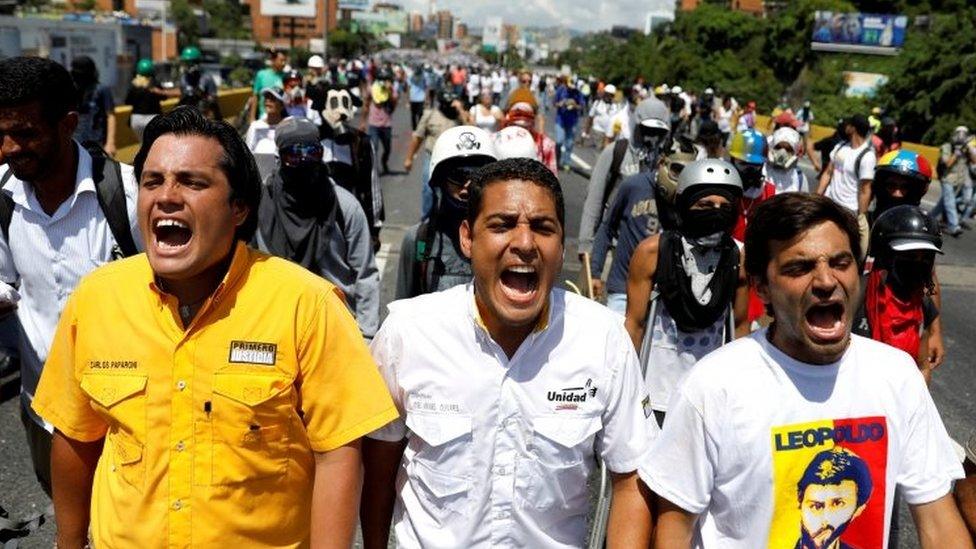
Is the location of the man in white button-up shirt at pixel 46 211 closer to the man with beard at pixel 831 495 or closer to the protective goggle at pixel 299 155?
the protective goggle at pixel 299 155

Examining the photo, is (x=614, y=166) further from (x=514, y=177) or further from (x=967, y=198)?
(x=967, y=198)

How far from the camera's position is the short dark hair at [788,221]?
217 centimetres

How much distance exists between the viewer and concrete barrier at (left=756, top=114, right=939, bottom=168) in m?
24.0

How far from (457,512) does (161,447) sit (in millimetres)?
705

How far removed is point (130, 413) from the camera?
6.88 feet

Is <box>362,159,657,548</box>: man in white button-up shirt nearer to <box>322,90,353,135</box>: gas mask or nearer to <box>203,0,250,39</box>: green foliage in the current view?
<box>322,90,353,135</box>: gas mask

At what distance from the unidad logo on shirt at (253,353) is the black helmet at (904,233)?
9.65 feet

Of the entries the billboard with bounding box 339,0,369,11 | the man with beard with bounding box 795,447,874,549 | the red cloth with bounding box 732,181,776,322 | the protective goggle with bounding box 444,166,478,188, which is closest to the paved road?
the red cloth with bounding box 732,181,776,322

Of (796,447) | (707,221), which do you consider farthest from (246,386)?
(707,221)

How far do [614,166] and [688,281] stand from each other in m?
2.75

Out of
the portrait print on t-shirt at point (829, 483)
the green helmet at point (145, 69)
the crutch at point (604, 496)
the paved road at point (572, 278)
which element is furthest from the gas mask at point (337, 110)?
the portrait print on t-shirt at point (829, 483)

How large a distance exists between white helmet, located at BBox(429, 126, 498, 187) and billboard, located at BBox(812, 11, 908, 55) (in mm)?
58338

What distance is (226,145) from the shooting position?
217 centimetres

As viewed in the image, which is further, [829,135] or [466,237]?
[829,135]
